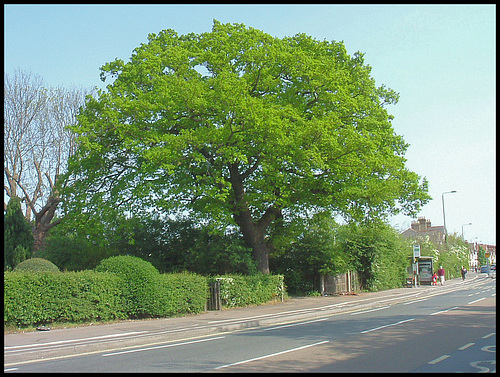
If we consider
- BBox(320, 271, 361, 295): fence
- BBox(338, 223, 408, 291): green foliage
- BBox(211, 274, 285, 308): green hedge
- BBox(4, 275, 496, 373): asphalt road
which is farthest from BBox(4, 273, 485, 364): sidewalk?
BBox(338, 223, 408, 291): green foliage

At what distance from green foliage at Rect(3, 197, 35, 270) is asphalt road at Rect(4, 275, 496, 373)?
13995 millimetres

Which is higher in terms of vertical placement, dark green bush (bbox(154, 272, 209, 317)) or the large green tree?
the large green tree

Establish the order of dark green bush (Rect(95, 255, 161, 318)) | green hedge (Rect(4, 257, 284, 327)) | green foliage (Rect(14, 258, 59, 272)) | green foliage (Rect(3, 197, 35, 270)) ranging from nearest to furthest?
green hedge (Rect(4, 257, 284, 327))
green foliage (Rect(14, 258, 59, 272))
dark green bush (Rect(95, 255, 161, 318))
green foliage (Rect(3, 197, 35, 270))

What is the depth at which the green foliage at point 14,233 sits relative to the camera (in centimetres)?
2862

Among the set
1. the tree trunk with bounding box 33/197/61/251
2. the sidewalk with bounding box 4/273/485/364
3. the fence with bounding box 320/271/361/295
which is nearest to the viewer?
the sidewalk with bounding box 4/273/485/364

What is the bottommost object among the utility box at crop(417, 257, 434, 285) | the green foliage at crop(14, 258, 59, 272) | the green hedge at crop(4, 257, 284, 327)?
the utility box at crop(417, 257, 434, 285)

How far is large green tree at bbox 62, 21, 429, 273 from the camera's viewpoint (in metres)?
23.4

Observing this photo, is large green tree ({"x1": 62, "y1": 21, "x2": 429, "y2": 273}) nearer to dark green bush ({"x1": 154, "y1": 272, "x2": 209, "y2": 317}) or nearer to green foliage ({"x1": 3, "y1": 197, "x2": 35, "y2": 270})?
dark green bush ({"x1": 154, "y1": 272, "x2": 209, "y2": 317})

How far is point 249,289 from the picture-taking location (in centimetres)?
2583

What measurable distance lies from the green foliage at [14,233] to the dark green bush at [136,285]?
10.9 m

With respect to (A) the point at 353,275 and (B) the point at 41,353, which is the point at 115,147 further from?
(A) the point at 353,275

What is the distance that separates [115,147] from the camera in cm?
2588

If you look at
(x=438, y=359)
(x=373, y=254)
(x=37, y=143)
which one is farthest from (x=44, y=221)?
(x=438, y=359)

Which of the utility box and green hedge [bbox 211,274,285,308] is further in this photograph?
the utility box
